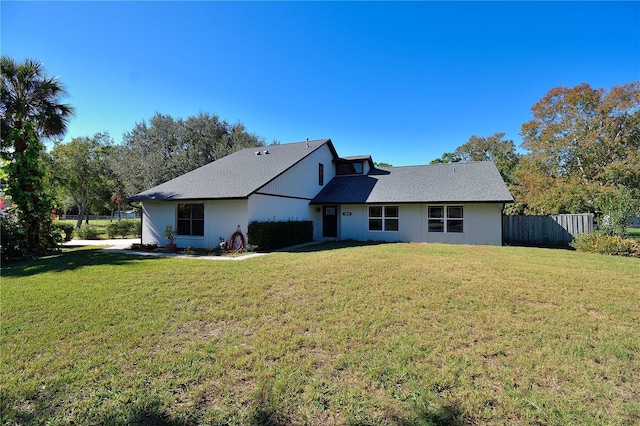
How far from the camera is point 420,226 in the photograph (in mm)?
15250

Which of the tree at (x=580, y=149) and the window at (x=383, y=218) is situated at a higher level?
the tree at (x=580, y=149)

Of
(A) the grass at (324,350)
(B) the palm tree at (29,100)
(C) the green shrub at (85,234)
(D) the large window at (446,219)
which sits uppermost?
(B) the palm tree at (29,100)

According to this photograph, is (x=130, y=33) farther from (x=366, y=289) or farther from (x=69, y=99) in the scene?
(x=366, y=289)

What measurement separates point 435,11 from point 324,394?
11.9 metres

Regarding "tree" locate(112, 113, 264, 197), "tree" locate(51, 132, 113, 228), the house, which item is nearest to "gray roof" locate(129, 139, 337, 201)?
the house

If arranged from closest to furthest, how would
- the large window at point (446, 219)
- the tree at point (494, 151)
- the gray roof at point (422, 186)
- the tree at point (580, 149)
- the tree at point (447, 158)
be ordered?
1. the gray roof at point (422, 186)
2. the large window at point (446, 219)
3. the tree at point (580, 149)
4. the tree at point (494, 151)
5. the tree at point (447, 158)

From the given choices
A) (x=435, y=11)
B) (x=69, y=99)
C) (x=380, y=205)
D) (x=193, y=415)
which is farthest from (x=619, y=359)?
(x=69, y=99)

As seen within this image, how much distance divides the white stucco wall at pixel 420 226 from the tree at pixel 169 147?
16.9m

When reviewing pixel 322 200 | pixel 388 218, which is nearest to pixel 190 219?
pixel 322 200

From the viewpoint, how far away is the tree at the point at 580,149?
2161 cm

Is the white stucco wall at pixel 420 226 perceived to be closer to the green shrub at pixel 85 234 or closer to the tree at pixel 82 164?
the green shrub at pixel 85 234

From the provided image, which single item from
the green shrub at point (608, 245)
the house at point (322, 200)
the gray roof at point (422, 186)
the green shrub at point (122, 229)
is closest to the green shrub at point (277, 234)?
the house at point (322, 200)

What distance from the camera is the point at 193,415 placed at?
2.58 metres

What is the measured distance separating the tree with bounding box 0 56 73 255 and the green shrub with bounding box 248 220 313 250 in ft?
26.0
